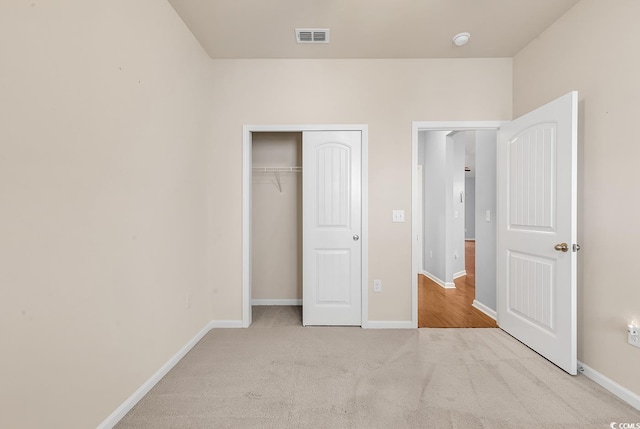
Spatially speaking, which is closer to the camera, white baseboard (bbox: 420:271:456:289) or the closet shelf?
the closet shelf

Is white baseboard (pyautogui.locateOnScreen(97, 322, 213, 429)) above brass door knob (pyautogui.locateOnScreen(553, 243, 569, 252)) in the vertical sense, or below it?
below

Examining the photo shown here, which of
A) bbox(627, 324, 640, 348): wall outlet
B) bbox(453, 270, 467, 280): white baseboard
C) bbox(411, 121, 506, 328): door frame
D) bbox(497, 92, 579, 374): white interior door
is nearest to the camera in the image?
bbox(627, 324, 640, 348): wall outlet

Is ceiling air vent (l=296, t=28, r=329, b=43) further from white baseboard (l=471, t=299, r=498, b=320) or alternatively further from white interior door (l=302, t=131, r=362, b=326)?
white baseboard (l=471, t=299, r=498, b=320)

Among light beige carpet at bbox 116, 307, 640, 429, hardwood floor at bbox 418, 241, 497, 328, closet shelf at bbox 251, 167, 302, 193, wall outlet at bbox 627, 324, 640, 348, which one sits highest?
closet shelf at bbox 251, 167, 302, 193

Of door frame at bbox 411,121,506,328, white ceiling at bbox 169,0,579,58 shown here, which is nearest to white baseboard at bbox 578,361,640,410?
door frame at bbox 411,121,506,328

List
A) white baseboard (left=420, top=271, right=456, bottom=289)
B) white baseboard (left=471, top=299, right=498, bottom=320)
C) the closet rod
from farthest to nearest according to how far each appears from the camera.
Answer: white baseboard (left=420, top=271, right=456, bottom=289)
the closet rod
white baseboard (left=471, top=299, right=498, bottom=320)

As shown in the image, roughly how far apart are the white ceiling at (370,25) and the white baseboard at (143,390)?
2.73 metres

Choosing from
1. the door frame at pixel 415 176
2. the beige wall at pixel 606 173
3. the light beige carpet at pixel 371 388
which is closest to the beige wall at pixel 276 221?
the light beige carpet at pixel 371 388

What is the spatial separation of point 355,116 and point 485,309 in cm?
272

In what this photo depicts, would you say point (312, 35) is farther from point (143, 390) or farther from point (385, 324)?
point (143, 390)

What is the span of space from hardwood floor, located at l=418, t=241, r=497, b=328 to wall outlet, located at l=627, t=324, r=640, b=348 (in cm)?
128

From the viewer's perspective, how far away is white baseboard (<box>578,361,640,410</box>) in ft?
5.95

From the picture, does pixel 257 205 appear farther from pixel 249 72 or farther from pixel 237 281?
pixel 249 72

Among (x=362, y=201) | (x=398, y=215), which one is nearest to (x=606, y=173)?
(x=398, y=215)
